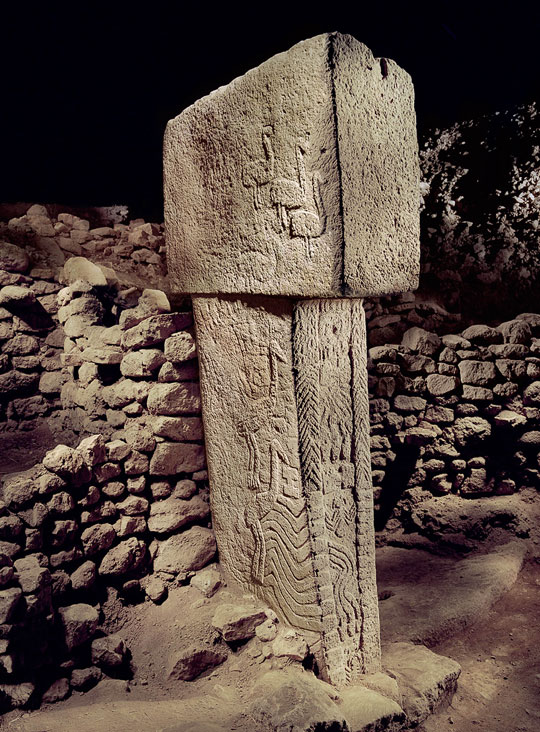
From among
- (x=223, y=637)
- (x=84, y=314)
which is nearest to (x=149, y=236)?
(x=84, y=314)

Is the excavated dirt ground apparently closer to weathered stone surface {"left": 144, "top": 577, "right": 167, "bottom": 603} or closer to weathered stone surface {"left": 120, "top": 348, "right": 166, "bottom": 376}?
weathered stone surface {"left": 144, "top": 577, "right": 167, "bottom": 603}

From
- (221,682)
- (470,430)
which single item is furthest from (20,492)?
(470,430)

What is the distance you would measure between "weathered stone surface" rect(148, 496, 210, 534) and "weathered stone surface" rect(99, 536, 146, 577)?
110mm

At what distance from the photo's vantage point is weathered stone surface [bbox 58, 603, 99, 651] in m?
2.21

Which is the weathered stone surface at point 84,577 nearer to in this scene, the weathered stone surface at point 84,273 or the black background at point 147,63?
the weathered stone surface at point 84,273

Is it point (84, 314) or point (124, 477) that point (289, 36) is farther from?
point (124, 477)

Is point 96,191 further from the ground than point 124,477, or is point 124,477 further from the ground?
point 96,191

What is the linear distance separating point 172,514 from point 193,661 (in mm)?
640

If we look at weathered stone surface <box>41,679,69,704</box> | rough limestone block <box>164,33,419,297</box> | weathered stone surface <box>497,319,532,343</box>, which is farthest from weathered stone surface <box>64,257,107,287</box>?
weathered stone surface <box>497,319,532,343</box>

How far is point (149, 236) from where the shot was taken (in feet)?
13.9

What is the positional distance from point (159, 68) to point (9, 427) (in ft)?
10.5

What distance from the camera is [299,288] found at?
78.4 inches

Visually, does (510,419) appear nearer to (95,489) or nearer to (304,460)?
(304,460)

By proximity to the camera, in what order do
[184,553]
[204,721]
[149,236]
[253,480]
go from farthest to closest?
[149,236] → [184,553] → [253,480] → [204,721]
